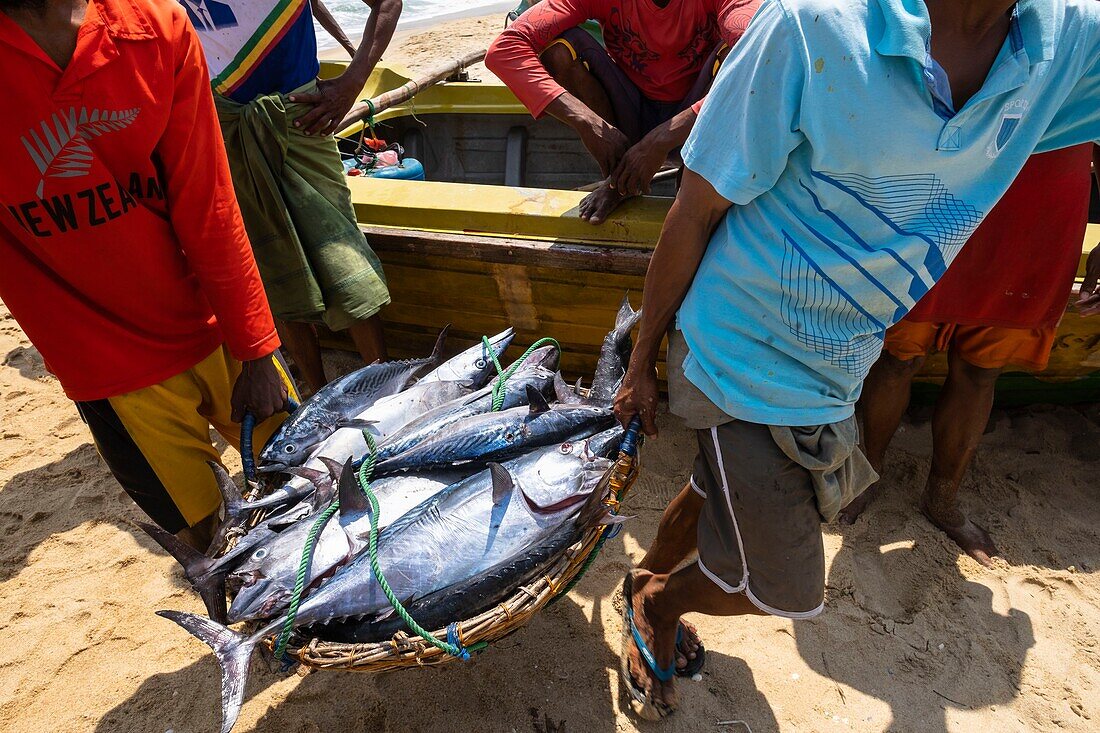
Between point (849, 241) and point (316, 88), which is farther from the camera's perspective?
point (316, 88)

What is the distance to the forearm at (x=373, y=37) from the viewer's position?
290cm

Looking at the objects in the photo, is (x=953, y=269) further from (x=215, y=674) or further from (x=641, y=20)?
(x=215, y=674)

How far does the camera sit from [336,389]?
2.57m

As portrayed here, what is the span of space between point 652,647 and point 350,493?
43.7 inches

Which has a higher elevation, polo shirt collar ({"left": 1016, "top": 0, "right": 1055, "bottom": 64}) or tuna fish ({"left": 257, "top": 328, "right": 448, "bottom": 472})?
polo shirt collar ({"left": 1016, "top": 0, "right": 1055, "bottom": 64})

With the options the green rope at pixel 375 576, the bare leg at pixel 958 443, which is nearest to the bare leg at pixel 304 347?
the green rope at pixel 375 576

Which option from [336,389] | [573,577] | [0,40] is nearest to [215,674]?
[336,389]

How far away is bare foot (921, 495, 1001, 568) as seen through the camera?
2729 mm

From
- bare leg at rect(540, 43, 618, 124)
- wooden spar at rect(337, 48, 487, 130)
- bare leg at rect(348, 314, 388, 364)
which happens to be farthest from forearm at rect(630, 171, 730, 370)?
→ wooden spar at rect(337, 48, 487, 130)

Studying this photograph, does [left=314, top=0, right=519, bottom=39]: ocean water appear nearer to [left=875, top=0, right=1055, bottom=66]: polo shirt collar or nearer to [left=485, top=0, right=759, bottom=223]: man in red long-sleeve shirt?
[left=485, top=0, right=759, bottom=223]: man in red long-sleeve shirt

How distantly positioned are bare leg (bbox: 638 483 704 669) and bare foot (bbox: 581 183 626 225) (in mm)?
1283

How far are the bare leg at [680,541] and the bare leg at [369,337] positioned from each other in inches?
64.9

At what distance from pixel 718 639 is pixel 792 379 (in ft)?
4.39

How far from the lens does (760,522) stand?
5.70 ft
